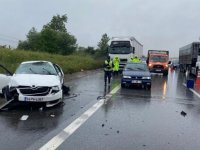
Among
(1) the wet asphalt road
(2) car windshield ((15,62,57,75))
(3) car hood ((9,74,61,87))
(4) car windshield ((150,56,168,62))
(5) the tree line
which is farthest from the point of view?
(5) the tree line

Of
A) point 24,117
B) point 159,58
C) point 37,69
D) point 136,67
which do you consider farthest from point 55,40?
point 24,117

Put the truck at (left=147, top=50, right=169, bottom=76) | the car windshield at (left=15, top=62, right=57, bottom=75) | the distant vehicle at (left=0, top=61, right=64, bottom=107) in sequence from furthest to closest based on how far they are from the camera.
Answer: the truck at (left=147, top=50, right=169, bottom=76) < the car windshield at (left=15, top=62, right=57, bottom=75) < the distant vehicle at (left=0, top=61, right=64, bottom=107)

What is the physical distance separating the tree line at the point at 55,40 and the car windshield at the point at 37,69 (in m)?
59.8

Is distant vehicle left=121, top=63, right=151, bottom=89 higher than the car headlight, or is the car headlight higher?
the car headlight

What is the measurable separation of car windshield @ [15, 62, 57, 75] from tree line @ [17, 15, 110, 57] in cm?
5979

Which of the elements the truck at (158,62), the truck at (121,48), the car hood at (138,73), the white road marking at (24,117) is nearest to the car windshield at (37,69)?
the white road marking at (24,117)

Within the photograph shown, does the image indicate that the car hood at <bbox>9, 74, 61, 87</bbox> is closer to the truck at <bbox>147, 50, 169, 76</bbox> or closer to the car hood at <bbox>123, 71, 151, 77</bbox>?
the car hood at <bbox>123, 71, 151, 77</bbox>

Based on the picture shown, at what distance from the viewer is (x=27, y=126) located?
9023mm

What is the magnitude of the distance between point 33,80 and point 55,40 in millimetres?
64401

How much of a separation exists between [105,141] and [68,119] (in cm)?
266

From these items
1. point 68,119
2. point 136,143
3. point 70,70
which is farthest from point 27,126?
point 70,70

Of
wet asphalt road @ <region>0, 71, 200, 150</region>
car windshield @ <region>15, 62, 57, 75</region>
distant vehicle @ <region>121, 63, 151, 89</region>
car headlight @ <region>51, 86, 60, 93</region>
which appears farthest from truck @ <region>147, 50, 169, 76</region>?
car headlight @ <region>51, 86, 60, 93</region>

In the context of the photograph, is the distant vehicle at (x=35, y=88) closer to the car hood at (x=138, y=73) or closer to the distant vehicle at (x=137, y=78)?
the distant vehicle at (x=137, y=78)

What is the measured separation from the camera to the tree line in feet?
245
